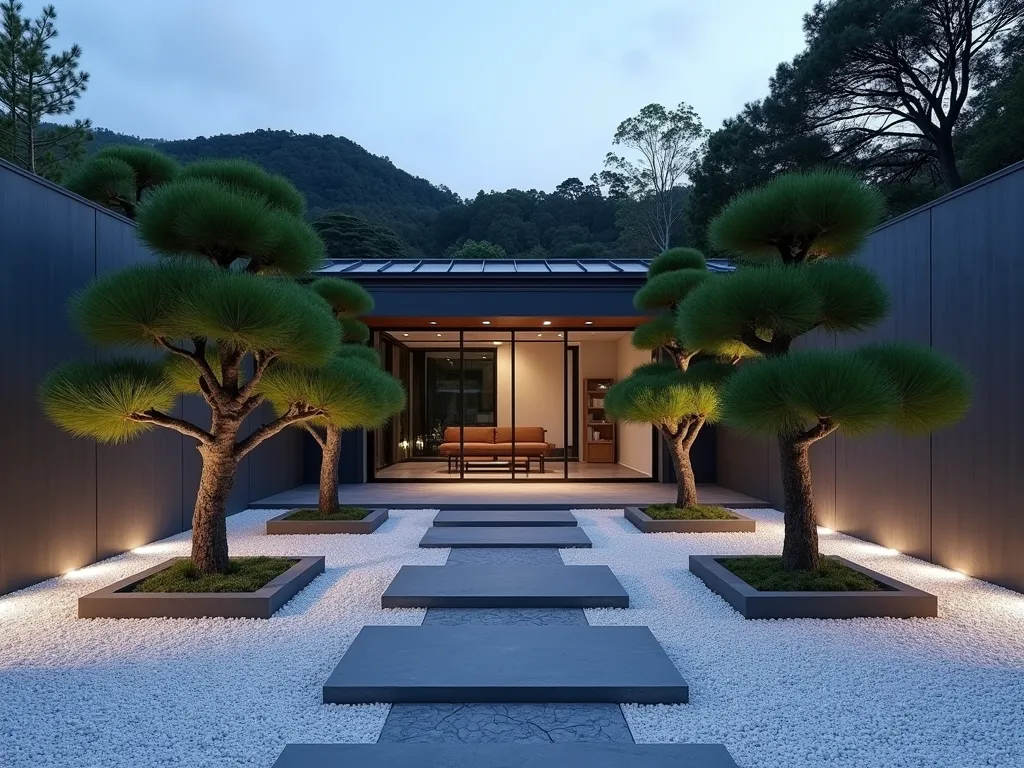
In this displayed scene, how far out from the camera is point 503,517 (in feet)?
22.1

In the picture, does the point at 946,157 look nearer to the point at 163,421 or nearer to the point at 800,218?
the point at 800,218

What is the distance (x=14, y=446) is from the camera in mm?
4105

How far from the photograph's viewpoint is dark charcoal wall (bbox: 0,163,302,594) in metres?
4.10

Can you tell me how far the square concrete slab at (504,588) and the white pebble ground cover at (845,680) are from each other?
0.48ft

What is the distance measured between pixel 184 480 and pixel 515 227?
24720 millimetres

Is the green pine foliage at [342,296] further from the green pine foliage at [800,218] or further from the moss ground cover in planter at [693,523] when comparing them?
the green pine foliage at [800,218]

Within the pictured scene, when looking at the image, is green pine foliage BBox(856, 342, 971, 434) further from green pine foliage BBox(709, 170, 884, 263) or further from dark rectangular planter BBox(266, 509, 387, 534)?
dark rectangular planter BBox(266, 509, 387, 534)

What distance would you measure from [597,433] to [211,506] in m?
8.53

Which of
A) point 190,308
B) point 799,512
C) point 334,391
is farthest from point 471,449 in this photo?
point 190,308

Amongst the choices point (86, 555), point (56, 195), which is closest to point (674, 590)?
point (86, 555)

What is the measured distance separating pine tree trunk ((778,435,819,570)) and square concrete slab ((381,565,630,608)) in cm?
127

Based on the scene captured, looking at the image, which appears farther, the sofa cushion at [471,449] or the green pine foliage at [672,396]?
the sofa cushion at [471,449]

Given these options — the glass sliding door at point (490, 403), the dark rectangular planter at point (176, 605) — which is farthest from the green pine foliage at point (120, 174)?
the glass sliding door at point (490, 403)

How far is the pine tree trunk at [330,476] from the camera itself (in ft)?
21.7
